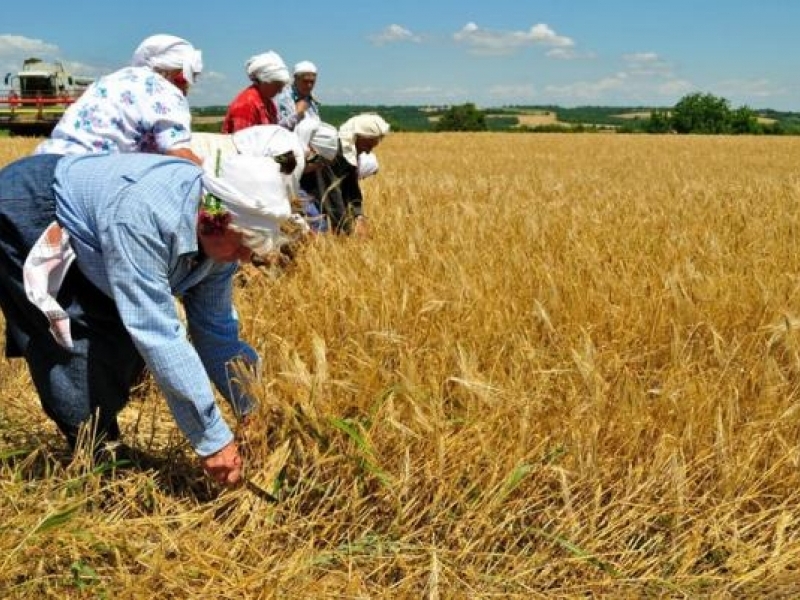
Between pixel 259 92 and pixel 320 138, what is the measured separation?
0.68m

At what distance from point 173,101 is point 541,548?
2305 millimetres

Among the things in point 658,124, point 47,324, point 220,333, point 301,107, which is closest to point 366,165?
point 301,107

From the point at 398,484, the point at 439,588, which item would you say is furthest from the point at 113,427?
the point at 439,588

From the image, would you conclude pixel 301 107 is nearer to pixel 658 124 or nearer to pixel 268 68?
pixel 268 68

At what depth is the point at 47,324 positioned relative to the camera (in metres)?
1.90

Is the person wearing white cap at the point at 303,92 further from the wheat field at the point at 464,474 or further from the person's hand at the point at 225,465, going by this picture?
the person's hand at the point at 225,465

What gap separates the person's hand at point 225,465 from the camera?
1778 mm

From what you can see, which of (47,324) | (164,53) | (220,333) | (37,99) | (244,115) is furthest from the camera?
(37,99)

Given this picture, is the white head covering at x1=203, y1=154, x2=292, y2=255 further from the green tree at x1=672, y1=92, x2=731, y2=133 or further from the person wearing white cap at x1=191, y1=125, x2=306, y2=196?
the green tree at x1=672, y1=92, x2=731, y2=133

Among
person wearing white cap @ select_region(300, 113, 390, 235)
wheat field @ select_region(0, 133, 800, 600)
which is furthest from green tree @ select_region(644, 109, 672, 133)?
wheat field @ select_region(0, 133, 800, 600)

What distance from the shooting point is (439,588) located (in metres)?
1.63

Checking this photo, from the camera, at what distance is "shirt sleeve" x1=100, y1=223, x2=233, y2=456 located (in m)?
1.63

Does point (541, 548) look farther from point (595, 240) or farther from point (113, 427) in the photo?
point (595, 240)

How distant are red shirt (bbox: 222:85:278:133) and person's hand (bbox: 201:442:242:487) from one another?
119 inches
